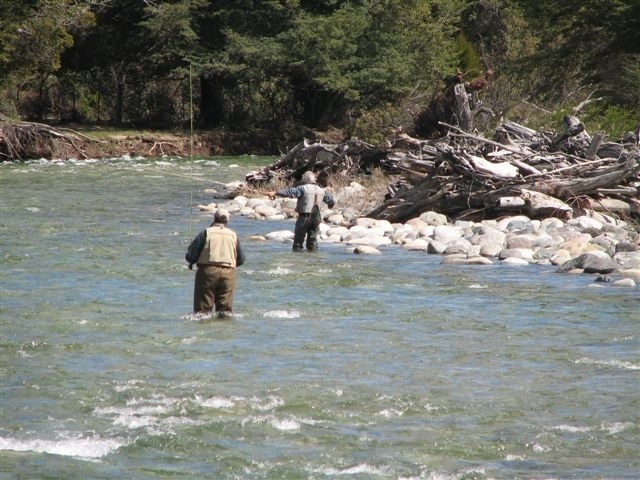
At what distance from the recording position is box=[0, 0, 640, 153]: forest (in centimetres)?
4056

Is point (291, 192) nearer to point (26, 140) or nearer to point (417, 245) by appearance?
point (417, 245)

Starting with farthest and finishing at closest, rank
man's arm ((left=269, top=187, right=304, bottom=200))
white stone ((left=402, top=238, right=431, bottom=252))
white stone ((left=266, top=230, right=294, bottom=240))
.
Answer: white stone ((left=266, top=230, right=294, bottom=240)), white stone ((left=402, top=238, right=431, bottom=252)), man's arm ((left=269, top=187, right=304, bottom=200))

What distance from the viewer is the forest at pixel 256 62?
40.6 metres

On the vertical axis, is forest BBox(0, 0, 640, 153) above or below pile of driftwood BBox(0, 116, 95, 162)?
above

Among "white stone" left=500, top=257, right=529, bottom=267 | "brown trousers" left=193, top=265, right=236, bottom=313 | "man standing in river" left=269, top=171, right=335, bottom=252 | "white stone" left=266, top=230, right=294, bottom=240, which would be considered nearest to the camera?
"brown trousers" left=193, top=265, right=236, bottom=313

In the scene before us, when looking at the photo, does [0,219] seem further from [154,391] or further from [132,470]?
[132,470]

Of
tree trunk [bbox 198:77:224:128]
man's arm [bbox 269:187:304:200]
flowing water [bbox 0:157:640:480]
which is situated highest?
tree trunk [bbox 198:77:224:128]

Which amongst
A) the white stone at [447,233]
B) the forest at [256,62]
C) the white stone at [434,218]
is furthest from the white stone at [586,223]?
the forest at [256,62]

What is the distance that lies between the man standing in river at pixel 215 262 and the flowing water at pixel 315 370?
11.5 inches

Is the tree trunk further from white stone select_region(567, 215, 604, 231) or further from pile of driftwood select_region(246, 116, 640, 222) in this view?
white stone select_region(567, 215, 604, 231)

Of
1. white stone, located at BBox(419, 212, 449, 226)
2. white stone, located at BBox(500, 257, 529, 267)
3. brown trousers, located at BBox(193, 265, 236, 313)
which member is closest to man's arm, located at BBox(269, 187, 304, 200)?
white stone, located at BBox(500, 257, 529, 267)

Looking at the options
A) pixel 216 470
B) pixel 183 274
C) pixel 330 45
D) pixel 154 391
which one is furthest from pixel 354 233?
pixel 330 45

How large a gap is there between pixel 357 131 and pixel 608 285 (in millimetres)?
18138

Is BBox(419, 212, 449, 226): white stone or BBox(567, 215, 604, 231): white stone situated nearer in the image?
BBox(567, 215, 604, 231): white stone
